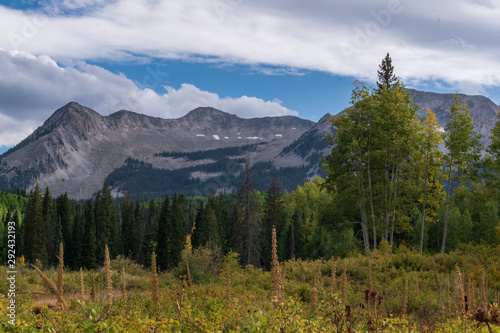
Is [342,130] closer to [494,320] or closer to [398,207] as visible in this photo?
[398,207]

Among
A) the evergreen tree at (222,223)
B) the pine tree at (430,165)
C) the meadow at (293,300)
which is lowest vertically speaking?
the evergreen tree at (222,223)

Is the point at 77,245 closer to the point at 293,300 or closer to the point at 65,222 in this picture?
the point at 65,222

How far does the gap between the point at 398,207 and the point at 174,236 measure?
1703 inches

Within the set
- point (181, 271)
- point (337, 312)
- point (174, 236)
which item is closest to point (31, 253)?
point (174, 236)

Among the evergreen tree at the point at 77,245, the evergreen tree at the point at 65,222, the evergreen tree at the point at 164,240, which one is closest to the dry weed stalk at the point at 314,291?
the evergreen tree at the point at 164,240

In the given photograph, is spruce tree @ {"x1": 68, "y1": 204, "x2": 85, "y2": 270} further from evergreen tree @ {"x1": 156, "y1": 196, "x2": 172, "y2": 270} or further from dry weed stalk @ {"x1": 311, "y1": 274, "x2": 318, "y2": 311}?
dry weed stalk @ {"x1": 311, "y1": 274, "x2": 318, "y2": 311}

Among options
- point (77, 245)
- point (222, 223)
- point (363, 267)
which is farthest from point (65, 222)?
point (363, 267)

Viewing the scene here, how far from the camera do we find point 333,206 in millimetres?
28812

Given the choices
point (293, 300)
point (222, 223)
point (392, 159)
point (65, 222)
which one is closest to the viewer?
point (293, 300)

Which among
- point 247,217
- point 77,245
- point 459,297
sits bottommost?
point 77,245


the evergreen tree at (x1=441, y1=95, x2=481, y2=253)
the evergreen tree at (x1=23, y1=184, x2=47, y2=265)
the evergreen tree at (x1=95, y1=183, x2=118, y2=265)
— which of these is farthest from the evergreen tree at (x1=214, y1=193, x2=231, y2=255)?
the evergreen tree at (x1=441, y1=95, x2=481, y2=253)

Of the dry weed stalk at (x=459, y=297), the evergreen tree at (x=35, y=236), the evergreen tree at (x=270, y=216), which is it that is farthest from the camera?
the evergreen tree at (x=35, y=236)

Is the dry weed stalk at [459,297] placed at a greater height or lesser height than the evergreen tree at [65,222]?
greater

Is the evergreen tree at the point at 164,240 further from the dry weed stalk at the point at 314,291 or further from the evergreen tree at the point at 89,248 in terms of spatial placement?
the dry weed stalk at the point at 314,291
